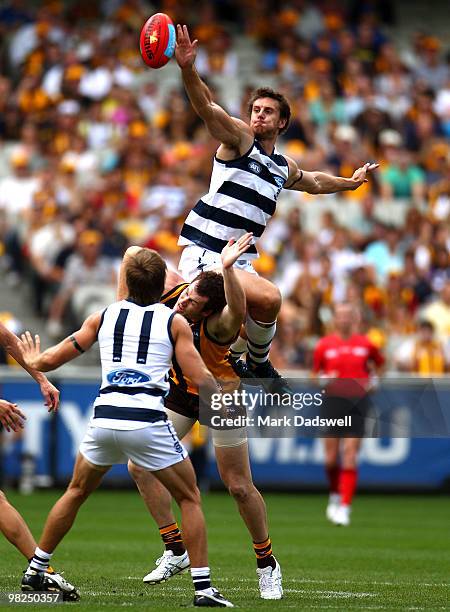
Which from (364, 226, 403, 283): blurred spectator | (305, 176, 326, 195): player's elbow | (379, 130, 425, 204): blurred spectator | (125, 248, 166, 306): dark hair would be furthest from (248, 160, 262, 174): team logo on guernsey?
(379, 130, 425, 204): blurred spectator

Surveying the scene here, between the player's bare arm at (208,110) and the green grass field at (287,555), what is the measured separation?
9.85ft

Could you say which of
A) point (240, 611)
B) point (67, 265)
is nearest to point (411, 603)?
point (240, 611)

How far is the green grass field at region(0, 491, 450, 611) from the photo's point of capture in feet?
28.1

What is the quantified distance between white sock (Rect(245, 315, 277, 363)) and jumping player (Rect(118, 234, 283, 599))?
35 centimetres

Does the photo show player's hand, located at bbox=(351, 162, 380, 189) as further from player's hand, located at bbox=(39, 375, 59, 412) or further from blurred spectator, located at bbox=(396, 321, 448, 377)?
blurred spectator, located at bbox=(396, 321, 448, 377)

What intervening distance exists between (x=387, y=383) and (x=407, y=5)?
42.2 ft

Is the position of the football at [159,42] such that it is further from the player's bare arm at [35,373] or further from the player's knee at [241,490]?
the player's knee at [241,490]

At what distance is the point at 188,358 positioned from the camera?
303 inches

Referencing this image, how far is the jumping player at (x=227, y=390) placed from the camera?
28.1 feet

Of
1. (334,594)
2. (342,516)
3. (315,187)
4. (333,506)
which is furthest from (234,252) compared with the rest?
(333,506)

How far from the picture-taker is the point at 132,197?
68.0 feet

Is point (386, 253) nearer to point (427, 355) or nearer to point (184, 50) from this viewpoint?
point (427, 355)

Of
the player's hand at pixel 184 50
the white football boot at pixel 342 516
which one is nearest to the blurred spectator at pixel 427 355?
the white football boot at pixel 342 516

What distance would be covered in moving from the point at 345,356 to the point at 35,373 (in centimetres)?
775
